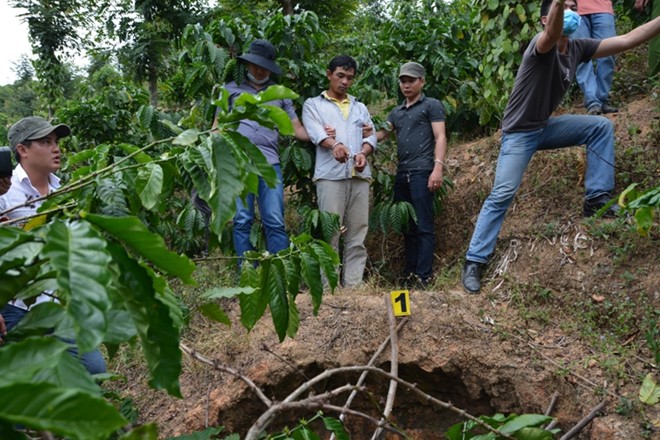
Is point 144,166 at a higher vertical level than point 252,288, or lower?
higher

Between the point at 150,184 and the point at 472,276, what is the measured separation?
279cm

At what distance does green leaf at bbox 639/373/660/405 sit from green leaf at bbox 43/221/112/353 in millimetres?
2835

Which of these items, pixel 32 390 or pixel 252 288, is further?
pixel 252 288

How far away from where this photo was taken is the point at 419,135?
417 centimetres

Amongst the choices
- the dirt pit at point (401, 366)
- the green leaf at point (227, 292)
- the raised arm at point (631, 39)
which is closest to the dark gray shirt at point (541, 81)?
the raised arm at point (631, 39)

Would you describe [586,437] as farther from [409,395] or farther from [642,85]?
[642,85]

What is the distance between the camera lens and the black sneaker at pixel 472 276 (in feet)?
12.3

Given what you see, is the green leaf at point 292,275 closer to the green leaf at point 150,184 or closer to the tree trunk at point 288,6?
the green leaf at point 150,184

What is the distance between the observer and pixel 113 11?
42.3 feet

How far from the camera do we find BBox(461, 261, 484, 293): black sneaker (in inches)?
147

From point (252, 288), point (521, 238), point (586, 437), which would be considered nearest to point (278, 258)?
point (252, 288)

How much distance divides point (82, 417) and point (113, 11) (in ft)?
45.5

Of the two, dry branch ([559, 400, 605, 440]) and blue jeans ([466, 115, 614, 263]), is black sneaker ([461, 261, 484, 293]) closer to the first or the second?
blue jeans ([466, 115, 614, 263])

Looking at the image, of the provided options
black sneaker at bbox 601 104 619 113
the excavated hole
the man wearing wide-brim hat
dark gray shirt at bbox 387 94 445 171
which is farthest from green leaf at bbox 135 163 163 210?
black sneaker at bbox 601 104 619 113
